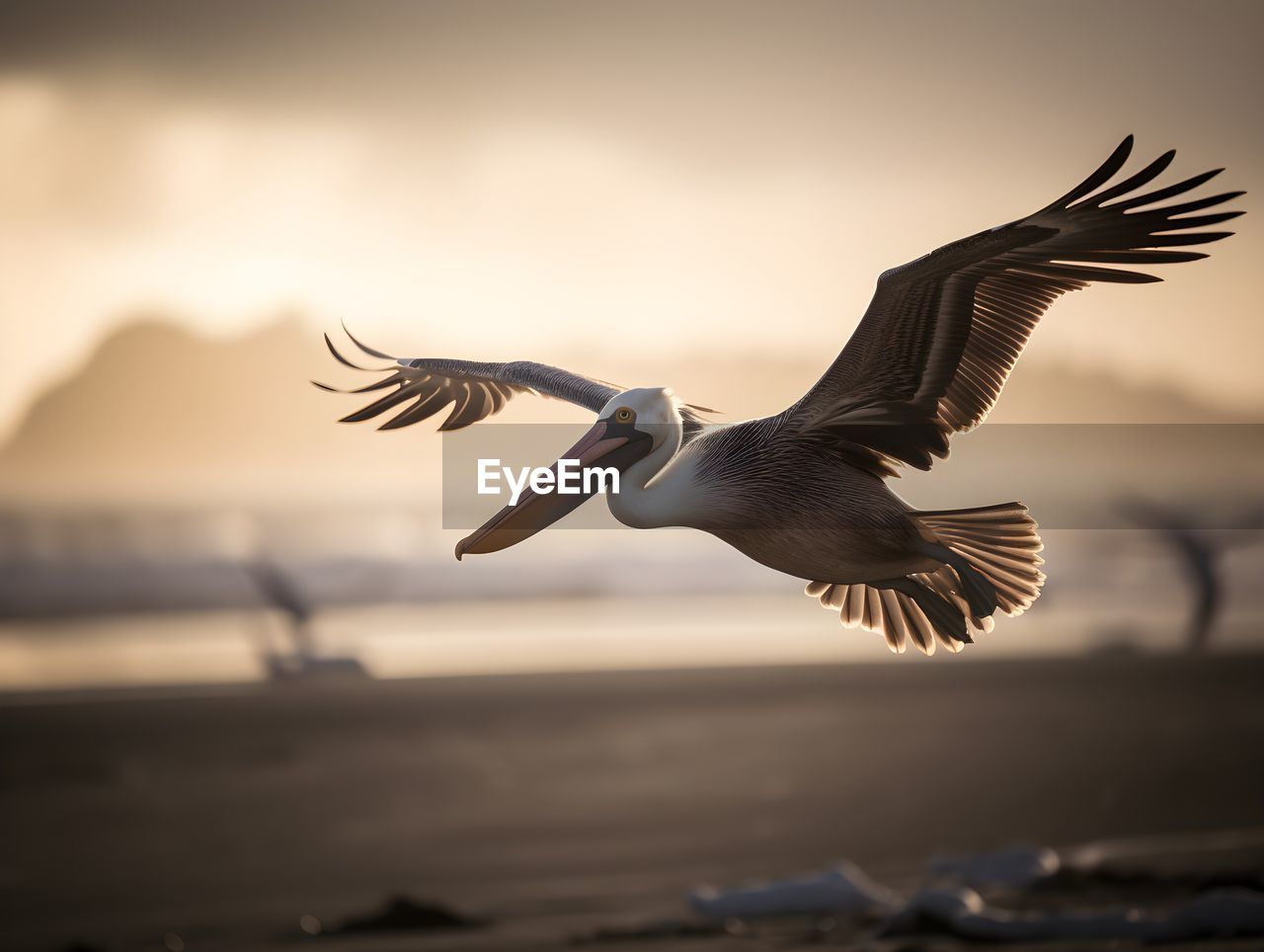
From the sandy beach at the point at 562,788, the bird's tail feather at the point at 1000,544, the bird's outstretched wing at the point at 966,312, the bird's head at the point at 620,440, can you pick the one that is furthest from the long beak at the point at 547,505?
the sandy beach at the point at 562,788

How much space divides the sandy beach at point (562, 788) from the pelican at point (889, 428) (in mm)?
4516

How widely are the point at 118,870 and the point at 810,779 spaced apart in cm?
461

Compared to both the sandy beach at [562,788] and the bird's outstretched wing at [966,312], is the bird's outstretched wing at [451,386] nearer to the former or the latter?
the bird's outstretched wing at [966,312]

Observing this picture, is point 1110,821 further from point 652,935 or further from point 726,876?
point 652,935

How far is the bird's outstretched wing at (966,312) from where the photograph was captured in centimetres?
331

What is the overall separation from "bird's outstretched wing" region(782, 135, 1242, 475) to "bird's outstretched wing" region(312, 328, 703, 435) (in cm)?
100

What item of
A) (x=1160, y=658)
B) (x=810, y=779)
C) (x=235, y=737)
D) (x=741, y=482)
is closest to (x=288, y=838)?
(x=235, y=737)

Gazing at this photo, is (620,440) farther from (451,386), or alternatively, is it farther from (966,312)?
(451,386)

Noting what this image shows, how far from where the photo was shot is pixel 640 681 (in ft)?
38.0

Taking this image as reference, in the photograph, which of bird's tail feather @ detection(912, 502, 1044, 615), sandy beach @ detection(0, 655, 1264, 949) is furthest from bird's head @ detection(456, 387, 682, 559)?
sandy beach @ detection(0, 655, 1264, 949)

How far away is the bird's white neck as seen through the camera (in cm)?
331

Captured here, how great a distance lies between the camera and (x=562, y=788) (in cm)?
927

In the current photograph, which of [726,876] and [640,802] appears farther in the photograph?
[640,802]

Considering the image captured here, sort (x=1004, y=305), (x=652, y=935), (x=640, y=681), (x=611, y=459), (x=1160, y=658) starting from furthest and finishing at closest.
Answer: (x=1160, y=658), (x=640, y=681), (x=652, y=935), (x=1004, y=305), (x=611, y=459)
